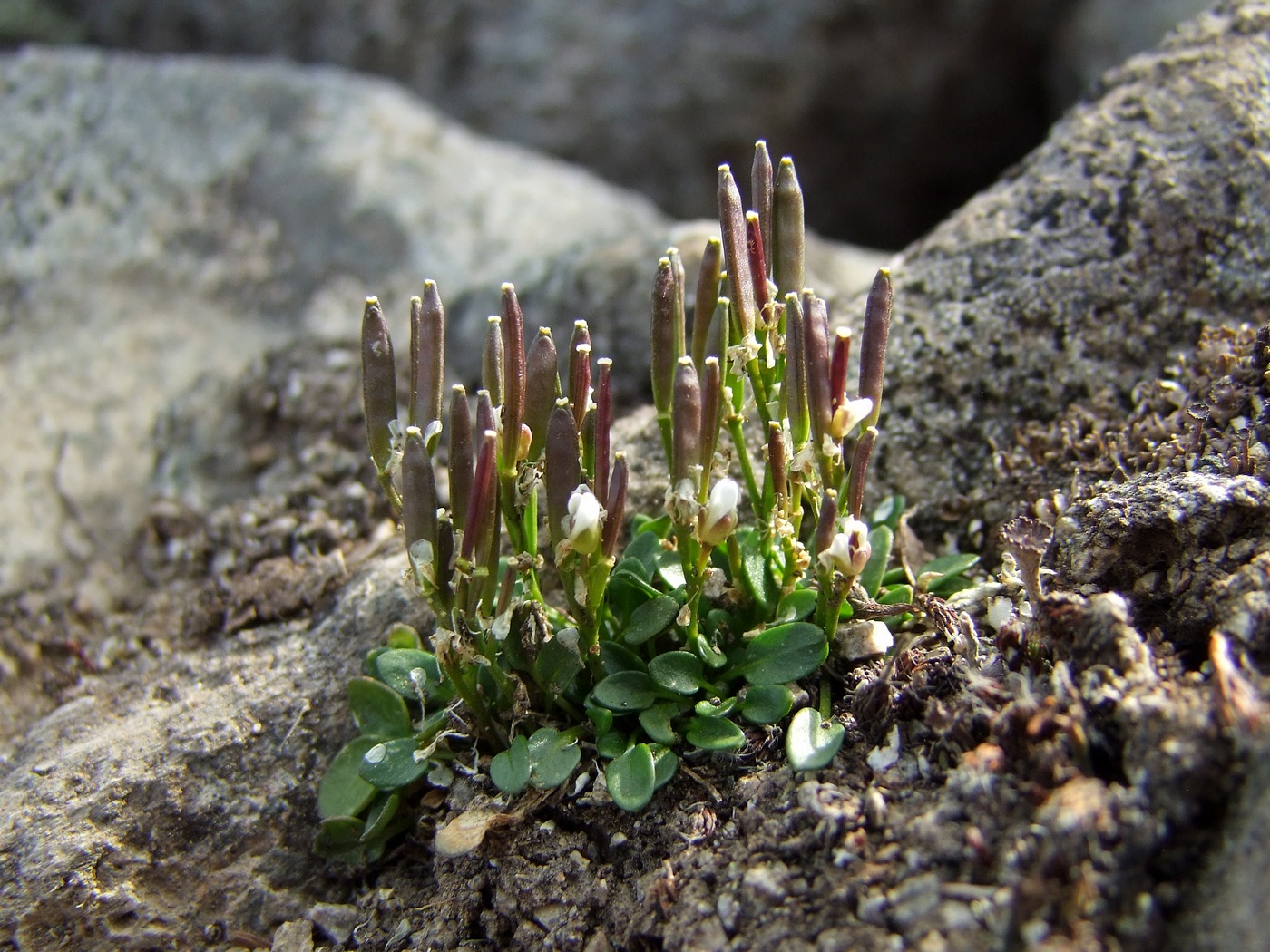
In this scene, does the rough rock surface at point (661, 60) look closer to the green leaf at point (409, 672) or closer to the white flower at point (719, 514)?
the green leaf at point (409, 672)

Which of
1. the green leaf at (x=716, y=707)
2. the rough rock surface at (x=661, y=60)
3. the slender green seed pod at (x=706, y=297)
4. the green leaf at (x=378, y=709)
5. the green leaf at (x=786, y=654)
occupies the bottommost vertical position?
the green leaf at (x=378, y=709)

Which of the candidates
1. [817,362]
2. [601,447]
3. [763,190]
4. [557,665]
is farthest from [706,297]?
[557,665]

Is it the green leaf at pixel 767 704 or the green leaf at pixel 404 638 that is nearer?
the green leaf at pixel 767 704

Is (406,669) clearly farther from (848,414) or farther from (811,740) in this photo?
(848,414)

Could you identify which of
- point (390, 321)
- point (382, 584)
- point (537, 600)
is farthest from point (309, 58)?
point (537, 600)

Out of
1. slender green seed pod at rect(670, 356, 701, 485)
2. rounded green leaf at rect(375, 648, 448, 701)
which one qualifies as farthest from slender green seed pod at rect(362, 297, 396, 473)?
slender green seed pod at rect(670, 356, 701, 485)

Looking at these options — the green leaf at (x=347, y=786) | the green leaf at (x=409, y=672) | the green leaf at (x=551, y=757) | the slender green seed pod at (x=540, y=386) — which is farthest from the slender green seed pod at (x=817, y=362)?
the green leaf at (x=347, y=786)

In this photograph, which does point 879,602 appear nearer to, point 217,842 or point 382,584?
point 382,584
